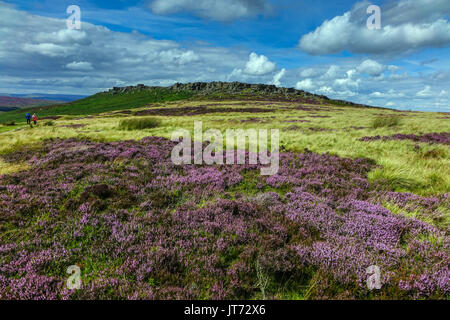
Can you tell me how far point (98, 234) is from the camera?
5.11 m

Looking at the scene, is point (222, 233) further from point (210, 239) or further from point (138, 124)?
point (138, 124)

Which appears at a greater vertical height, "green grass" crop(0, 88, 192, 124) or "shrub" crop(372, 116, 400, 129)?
"green grass" crop(0, 88, 192, 124)

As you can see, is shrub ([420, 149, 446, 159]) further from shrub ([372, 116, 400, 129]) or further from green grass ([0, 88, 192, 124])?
green grass ([0, 88, 192, 124])

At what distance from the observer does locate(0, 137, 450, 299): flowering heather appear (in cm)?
365

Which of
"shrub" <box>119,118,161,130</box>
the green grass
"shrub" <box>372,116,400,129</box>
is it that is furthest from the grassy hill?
the green grass

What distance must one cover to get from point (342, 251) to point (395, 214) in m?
2.92

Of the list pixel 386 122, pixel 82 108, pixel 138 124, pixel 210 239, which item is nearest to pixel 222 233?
pixel 210 239

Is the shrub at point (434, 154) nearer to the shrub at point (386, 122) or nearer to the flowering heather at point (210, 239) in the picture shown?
the flowering heather at point (210, 239)

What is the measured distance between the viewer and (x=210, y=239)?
4.98 meters

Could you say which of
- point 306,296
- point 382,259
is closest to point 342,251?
point 382,259

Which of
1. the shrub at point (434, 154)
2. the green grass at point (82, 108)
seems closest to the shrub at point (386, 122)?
the shrub at point (434, 154)

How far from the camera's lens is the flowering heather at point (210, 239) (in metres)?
3.65
